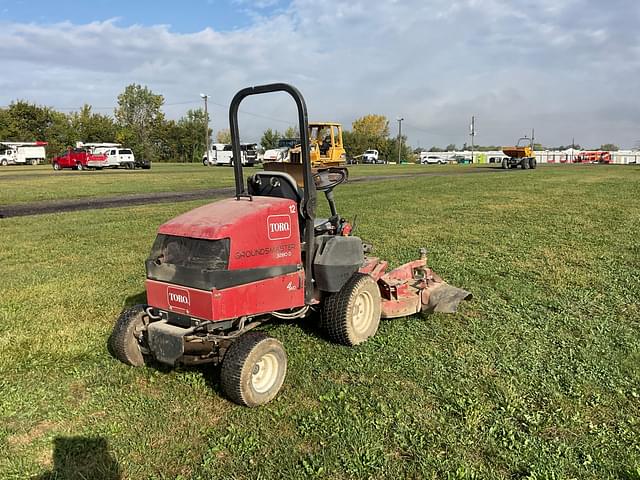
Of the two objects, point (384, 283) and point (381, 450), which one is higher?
point (384, 283)

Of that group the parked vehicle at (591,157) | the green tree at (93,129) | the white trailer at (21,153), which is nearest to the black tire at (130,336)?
the white trailer at (21,153)

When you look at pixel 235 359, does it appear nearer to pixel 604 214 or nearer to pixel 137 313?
pixel 137 313

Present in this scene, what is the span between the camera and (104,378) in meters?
4.03

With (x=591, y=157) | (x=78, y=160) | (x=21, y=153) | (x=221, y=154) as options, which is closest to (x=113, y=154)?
(x=78, y=160)

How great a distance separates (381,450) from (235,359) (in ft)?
3.76

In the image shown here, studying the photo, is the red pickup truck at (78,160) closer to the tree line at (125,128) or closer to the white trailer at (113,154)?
the white trailer at (113,154)

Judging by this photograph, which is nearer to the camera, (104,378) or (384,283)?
(104,378)

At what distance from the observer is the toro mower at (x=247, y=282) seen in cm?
352

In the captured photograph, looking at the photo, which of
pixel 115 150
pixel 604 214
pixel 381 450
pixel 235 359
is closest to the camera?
pixel 381 450

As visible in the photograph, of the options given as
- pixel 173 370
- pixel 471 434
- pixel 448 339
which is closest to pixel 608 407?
pixel 471 434

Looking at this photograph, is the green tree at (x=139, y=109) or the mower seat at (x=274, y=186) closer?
the mower seat at (x=274, y=186)

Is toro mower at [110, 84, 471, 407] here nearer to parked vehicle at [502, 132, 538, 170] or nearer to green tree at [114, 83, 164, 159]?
parked vehicle at [502, 132, 538, 170]

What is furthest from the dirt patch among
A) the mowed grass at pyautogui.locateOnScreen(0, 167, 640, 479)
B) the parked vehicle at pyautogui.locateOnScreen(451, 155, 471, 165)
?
the parked vehicle at pyautogui.locateOnScreen(451, 155, 471, 165)

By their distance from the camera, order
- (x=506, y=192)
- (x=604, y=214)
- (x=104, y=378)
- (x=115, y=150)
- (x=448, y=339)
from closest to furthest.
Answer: (x=104, y=378), (x=448, y=339), (x=604, y=214), (x=506, y=192), (x=115, y=150)
